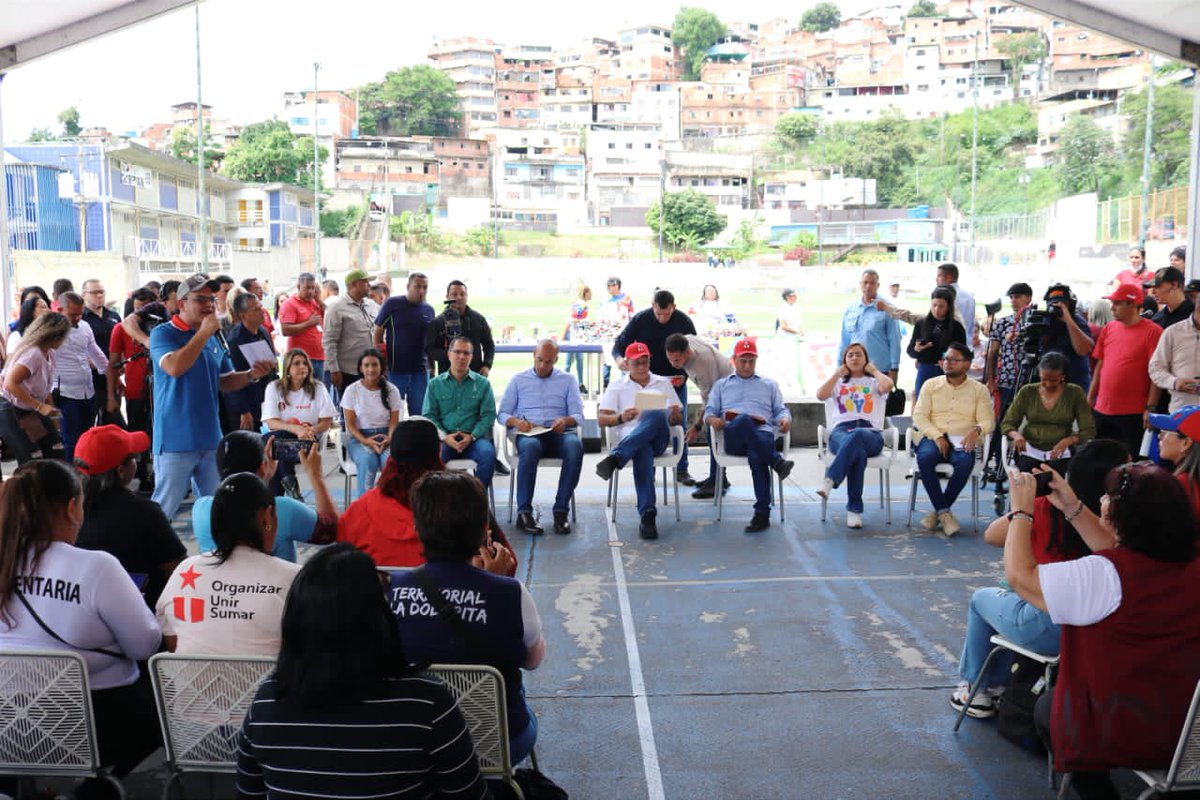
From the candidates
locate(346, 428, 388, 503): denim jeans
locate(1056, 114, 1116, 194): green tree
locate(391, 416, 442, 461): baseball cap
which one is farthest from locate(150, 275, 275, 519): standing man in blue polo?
locate(1056, 114, 1116, 194): green tree

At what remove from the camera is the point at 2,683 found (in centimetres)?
260

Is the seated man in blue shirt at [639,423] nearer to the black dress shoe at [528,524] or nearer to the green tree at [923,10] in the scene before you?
the black dress shoe at [528,524]

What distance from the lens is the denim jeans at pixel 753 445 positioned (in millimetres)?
6988

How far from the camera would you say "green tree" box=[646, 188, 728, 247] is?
231 ft

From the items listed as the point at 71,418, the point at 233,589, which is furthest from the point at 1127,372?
the point at 71,418

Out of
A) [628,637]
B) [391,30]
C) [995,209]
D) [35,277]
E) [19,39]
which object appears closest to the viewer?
[628,637]

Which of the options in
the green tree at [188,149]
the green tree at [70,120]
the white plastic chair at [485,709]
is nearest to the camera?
the white plastic chair at [485,709]

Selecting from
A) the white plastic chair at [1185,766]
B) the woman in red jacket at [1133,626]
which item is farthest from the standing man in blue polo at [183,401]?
the white plastic chair at [1185,766]

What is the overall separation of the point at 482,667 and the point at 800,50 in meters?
131

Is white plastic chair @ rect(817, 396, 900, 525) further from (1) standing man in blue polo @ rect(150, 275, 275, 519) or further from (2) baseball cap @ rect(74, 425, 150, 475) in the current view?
(2) baseball cap @ rect(74, 425, 150, 475)

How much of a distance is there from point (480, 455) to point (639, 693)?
3.06m

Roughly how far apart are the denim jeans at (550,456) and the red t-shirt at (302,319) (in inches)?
108

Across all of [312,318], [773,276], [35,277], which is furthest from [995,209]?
[312,318]

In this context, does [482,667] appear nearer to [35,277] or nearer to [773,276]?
[35,277]
